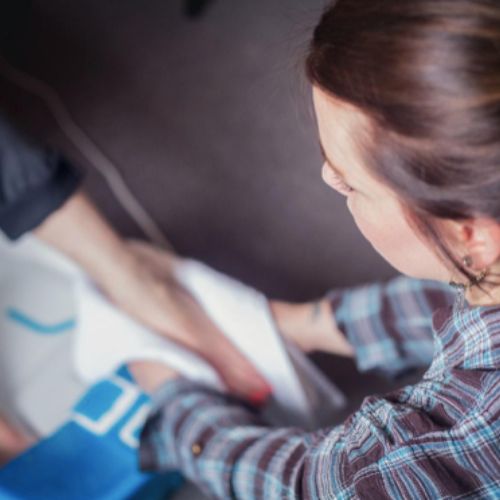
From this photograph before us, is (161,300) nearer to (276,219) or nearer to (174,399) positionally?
(174,399)

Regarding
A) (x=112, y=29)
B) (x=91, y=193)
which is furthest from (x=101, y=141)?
(x=112, y=29)

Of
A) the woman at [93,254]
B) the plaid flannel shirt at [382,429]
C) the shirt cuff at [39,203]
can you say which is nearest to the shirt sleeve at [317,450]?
the plaid flannel shirt at [382,429]

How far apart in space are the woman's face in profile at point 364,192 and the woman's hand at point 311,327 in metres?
0.36

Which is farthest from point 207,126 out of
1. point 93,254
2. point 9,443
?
point 9,443

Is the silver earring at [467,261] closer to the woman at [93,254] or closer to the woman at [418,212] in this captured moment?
the woman at [418,212]

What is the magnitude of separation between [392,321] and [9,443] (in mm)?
498

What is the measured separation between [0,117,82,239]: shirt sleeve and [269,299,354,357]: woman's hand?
0.33 meters

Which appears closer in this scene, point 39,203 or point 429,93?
point 429,93

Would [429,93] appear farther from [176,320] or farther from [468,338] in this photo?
[176,320]

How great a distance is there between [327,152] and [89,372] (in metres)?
0.57

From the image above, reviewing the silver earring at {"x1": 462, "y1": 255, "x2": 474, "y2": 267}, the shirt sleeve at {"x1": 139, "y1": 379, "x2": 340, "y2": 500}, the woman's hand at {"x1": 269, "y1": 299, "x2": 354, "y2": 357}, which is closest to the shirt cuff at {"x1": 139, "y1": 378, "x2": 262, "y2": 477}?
the shirt sleeve at {"x1": 139, "y1": 379, "x2": 340, "y2": 500}

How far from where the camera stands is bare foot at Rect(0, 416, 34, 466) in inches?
35.4

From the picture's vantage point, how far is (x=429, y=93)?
450mm

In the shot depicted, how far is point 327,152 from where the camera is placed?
559 millimetres
